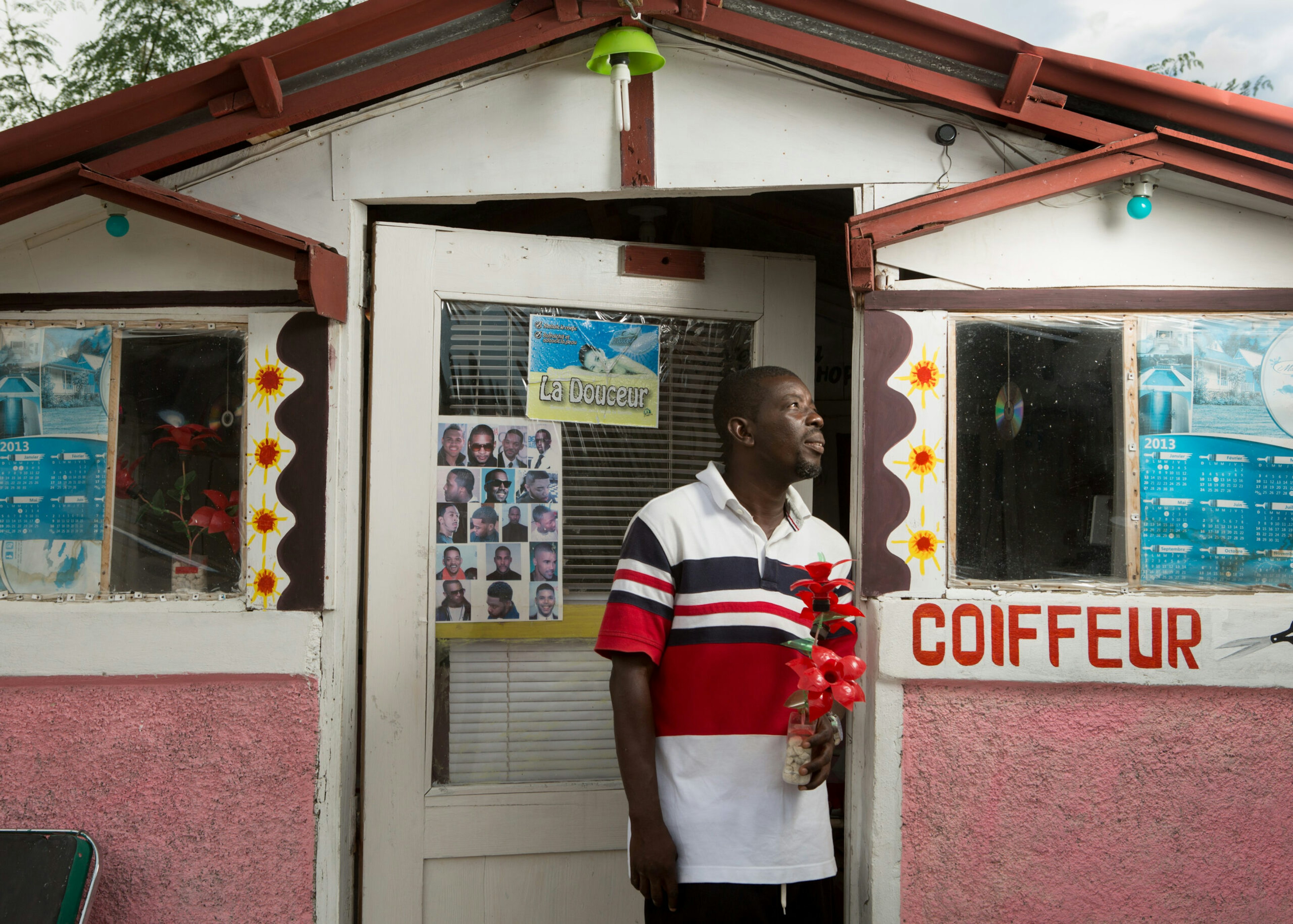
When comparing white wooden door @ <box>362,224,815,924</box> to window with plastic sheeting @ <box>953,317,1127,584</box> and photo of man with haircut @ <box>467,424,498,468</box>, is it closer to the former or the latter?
photo of man with haircut @ <box>467,424,498,468</box>

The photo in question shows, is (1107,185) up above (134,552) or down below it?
above

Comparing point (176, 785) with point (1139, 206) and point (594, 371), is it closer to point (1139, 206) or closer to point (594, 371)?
point (594, 371)

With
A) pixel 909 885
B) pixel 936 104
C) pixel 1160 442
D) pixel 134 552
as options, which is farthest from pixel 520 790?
pixel 936 104

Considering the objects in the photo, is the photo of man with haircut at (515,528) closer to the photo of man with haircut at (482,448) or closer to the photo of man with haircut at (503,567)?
the photo of man with haircut at (503,567)

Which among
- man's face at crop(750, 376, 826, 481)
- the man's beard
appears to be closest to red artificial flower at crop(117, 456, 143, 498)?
man's face at crop(750, 376, 826, 481)

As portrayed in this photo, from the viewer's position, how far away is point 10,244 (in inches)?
114

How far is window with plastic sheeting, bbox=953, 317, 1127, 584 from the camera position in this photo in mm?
2814

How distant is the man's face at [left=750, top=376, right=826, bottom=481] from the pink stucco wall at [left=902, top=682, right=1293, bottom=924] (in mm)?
909

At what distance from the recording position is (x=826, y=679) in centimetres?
221

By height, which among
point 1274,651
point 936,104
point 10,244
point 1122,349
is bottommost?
point 1274,651

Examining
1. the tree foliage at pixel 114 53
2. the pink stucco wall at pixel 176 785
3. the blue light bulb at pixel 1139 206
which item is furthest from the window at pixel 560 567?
the tree foliage at pixel 114 53

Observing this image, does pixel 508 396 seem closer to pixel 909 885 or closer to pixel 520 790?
pixel 520 790

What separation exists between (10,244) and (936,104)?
2887 millimetres

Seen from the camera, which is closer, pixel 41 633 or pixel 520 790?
pixel 41 633
